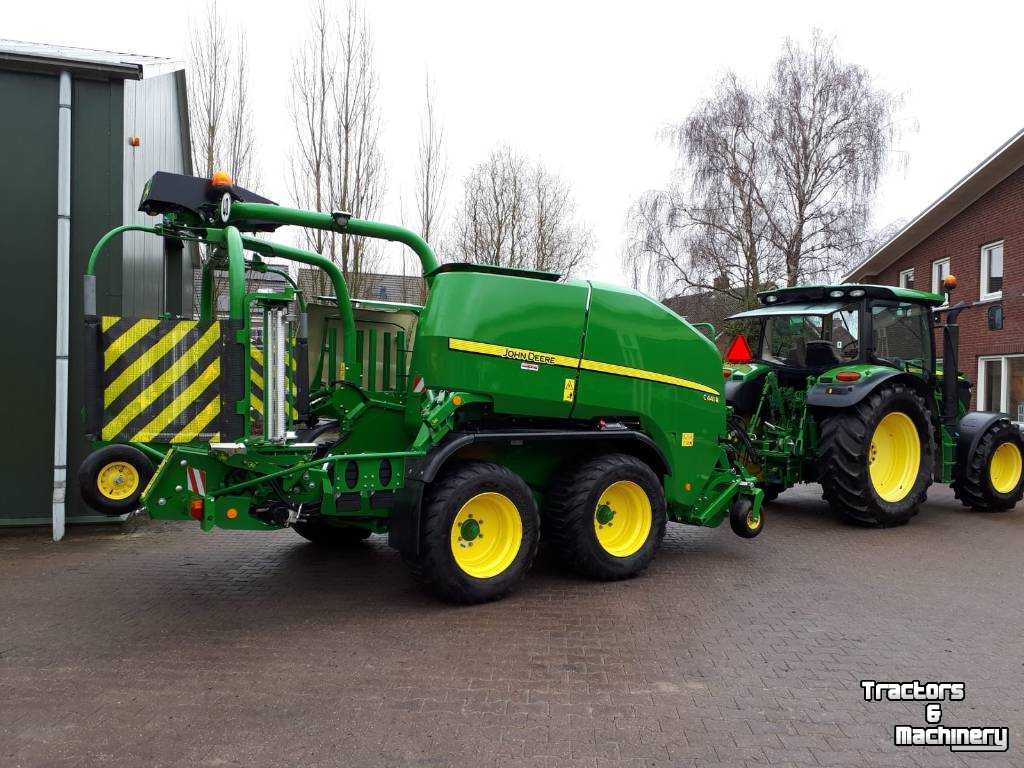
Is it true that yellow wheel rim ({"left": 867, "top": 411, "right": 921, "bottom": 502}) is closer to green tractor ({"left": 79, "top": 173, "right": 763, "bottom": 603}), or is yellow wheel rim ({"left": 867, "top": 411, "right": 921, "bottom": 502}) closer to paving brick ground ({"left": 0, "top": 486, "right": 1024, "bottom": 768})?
paving brick ground ({"left": 0, "top": 486, "right": 1024, "bottom": 768})

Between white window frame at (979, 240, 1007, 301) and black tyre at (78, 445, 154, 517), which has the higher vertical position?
white window frame at (979, 240, 1007, 301)

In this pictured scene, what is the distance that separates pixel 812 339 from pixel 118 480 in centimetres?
723

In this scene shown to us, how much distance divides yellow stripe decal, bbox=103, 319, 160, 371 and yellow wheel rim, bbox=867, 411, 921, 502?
7055 mm

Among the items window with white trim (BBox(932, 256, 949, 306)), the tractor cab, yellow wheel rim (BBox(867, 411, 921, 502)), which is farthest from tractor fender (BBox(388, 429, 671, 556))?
window with white trim (BBox(932, 256, 949, 306))

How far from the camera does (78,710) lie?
3.69 meters

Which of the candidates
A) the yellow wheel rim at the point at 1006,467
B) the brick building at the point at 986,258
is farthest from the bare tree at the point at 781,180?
the yellow wheel rim at the point at 1006,467

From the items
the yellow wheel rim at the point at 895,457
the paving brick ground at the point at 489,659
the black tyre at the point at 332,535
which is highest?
the yellow wheel rim at the point at 895,457

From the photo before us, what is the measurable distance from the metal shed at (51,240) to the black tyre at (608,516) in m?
4.81

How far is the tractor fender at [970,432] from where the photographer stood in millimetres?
8898

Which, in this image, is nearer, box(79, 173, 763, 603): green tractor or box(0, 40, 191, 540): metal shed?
box(79, 173, 763, 603): green tractor

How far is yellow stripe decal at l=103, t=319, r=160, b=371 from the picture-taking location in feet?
16.8

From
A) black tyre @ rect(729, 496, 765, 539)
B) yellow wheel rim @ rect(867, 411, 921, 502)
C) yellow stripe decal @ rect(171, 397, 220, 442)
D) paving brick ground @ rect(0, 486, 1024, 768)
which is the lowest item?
paving brick ground @ rect(0, 486, 1024, 768)

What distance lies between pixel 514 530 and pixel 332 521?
149 cm

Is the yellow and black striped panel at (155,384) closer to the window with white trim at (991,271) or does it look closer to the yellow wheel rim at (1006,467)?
the yellow wheel rim at (1006,467)
